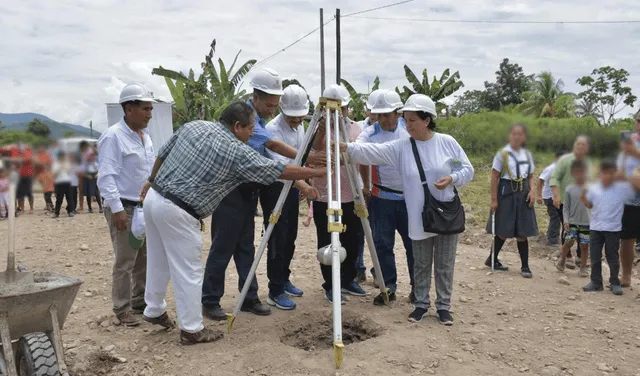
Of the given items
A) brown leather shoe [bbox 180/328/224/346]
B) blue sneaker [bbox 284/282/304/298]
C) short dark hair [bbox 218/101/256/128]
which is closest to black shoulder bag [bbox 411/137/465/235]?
short dark hair [bbox 218/101/256/128]

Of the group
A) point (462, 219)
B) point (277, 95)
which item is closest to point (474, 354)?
point (462, 219)

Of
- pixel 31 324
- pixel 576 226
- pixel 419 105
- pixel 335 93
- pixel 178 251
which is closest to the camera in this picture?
pixel 31 324

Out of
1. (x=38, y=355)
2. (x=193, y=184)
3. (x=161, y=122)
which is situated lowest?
(x=38, y=355)

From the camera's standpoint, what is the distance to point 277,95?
4.21 metres

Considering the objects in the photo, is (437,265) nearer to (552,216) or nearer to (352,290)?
(352,290)

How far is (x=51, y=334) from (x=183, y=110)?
1090cm

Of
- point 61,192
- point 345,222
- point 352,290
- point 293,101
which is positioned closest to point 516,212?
point 352,290

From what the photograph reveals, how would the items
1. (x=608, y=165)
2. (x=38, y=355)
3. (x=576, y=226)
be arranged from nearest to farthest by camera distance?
(x=608, y=165)
(x=38, y=355)
(x=576, y=226)

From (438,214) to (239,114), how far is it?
1.58 meters

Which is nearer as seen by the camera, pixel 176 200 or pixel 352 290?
Result: pixel 176 200

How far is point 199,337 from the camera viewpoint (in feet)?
12.5

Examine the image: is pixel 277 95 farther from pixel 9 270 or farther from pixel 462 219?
pixel 9 270

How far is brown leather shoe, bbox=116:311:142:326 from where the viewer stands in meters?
4.27

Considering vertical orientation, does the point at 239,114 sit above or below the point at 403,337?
above
